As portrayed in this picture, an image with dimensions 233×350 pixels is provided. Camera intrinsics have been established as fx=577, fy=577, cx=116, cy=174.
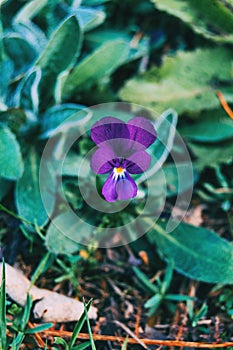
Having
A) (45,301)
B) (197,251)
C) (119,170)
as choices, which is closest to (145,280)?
(197,251)

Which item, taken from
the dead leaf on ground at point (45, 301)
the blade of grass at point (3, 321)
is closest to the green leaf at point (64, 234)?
the dead leaf on ground at point (45, 301)

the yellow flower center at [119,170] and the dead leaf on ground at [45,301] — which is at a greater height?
the yellow flower center at [119,170]

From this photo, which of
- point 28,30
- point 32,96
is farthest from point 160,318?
point 28,30

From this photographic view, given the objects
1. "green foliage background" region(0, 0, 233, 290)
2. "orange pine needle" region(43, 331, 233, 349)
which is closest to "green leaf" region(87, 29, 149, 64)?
Result: "green foliage background" region(0, 0, 233, 290)

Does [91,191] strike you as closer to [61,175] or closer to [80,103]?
[61,175]

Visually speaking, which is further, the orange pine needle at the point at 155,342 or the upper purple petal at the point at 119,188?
the orange pine needle at the point at 155,342

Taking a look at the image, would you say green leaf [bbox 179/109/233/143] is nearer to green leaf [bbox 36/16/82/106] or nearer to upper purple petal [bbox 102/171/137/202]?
green leaf [bbox 36/16/82/106]

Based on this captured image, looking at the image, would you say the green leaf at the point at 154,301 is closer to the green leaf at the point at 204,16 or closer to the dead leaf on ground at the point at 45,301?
the dead leaf on ground at the point at 45,301
